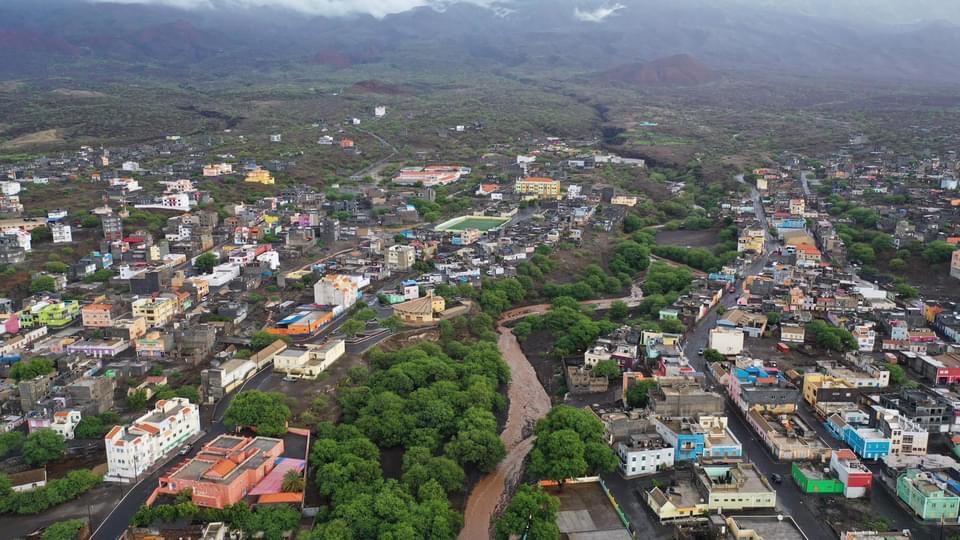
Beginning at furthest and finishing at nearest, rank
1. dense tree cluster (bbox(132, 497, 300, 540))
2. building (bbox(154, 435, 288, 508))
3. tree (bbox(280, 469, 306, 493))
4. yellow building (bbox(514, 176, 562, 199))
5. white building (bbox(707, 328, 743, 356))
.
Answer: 1. yellow building (bbox(514, 176, 562, 199))
2. white building (bbox(707, 328, 743, 356))
3. tree (bbox(280, 469, 306, 493))
4. building (bbox(154, 435, 288, 508))
5. dense tree cluster (bbox(132, 497, 300, 540))

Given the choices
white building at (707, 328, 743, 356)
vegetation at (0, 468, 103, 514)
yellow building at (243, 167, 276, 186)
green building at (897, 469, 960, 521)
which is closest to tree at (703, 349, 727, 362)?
white building at (707, 328, 743, 356)

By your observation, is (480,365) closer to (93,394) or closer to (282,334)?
(282,334)

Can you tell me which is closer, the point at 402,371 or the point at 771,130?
the point at 402,371

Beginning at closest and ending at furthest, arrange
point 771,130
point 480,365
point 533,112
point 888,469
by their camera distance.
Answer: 1. point 888,469
2. point 480,365
3. point 771,130
4. point 533,112

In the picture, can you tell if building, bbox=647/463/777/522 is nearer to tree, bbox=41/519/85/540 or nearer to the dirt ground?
tree, bbox=41/519/85/540

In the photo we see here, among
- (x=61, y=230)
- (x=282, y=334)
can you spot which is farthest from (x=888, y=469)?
(x=61, y=230)

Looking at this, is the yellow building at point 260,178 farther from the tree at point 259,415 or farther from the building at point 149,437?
the building at point 149,437

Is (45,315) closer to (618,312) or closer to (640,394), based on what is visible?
(640,394)
